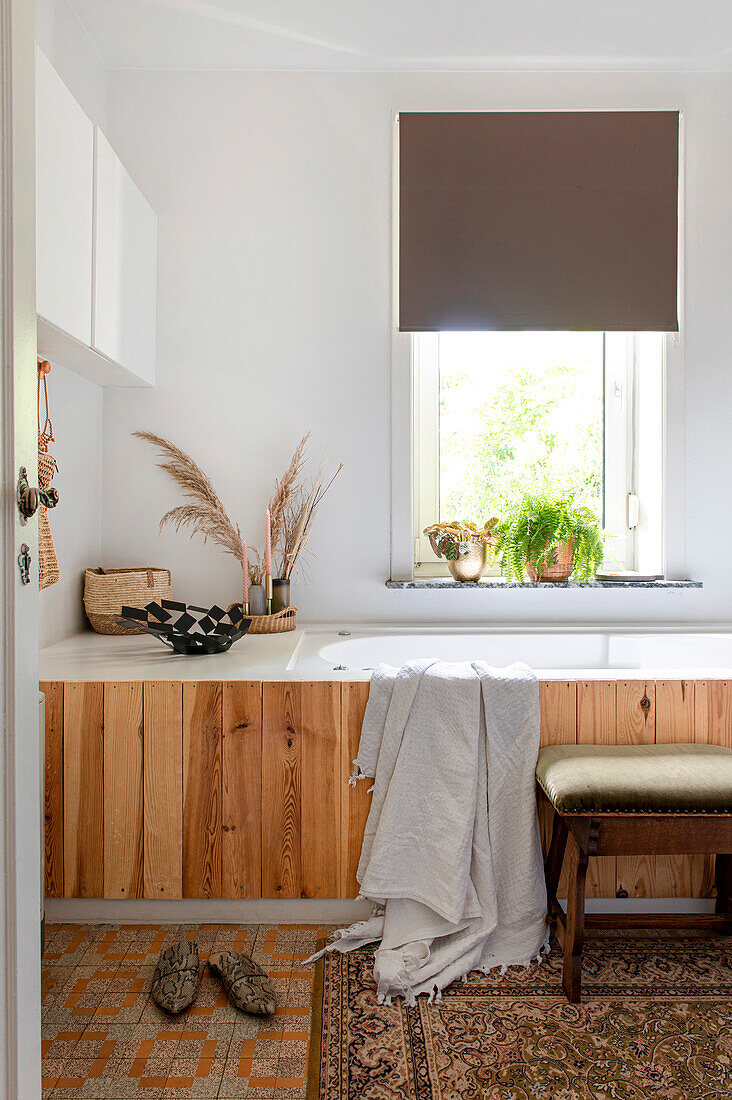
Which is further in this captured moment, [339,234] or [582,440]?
[582,440]

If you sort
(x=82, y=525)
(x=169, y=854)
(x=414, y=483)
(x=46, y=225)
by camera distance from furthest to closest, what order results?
(x=414, y=483), (x=82, y=525), (x=169, y=854), (x=46, y=225)

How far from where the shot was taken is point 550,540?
2914 mm

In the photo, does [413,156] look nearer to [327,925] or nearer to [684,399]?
[684,399]

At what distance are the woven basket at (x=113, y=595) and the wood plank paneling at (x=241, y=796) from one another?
0.74 meters

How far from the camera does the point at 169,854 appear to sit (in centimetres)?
193

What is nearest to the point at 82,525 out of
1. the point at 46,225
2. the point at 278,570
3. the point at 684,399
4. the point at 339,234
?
the point at 278,570

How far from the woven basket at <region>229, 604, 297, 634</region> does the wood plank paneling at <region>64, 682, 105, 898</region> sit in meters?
0.77

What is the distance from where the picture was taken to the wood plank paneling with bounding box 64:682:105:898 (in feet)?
6.30

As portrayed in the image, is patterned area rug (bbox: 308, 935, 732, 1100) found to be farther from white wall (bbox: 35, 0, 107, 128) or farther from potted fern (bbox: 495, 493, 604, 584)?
white wall (bbox: 35, 0, 107, 128)

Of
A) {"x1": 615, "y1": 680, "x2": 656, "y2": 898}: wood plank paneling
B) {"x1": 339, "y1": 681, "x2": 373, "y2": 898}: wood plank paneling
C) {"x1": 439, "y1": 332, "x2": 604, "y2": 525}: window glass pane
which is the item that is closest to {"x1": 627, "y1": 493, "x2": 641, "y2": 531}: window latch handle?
{"x1": 439, "y1": 332, "x2": 604, "y2": 525}: window glass pane

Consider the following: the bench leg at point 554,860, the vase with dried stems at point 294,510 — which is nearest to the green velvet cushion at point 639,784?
the bench leg at point 554,860

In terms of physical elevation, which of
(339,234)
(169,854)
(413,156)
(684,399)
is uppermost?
(413,156)

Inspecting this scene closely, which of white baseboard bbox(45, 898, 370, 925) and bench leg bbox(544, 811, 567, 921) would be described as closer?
bench leg bbox(544, 811, 567, 921)

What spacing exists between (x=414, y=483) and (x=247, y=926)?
174 centimetres
